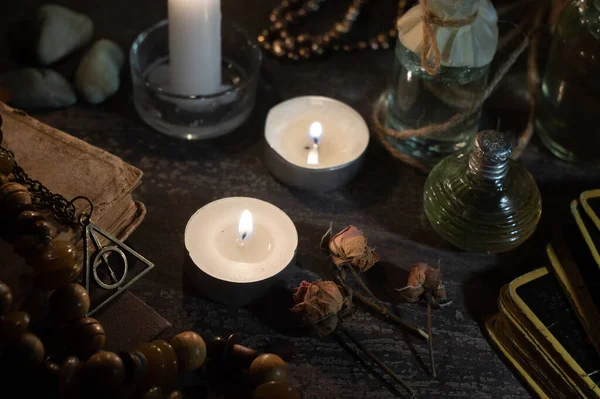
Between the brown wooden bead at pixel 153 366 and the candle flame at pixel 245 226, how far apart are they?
198mm

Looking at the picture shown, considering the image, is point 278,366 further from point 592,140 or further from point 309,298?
point 592,140

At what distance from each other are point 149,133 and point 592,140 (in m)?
0.61

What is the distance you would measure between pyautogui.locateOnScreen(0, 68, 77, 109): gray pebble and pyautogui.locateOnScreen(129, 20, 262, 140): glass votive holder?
0.34 ft

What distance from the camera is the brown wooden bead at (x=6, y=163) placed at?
72 cm

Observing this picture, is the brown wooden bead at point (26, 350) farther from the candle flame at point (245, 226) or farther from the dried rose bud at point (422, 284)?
the dried rose bud at point (422, 284)

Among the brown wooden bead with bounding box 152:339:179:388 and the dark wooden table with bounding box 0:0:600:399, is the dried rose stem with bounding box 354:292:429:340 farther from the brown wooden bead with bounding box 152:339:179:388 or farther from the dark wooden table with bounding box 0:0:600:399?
the brown wooden bead with bounding box 152:339:179:388

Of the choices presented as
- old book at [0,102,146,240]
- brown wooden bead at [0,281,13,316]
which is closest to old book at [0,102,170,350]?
old book at [0,102,146,240]

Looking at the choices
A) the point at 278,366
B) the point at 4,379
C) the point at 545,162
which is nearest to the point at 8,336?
the point at 4,379

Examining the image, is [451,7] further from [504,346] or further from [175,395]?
[175,395]

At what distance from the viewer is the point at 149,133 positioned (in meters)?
0.96

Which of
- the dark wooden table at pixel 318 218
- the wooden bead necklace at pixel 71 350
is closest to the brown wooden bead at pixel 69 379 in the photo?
the wooden bead necklace at pixel 71 350

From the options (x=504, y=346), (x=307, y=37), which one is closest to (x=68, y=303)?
(x=504, y=346)

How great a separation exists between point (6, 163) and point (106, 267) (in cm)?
16

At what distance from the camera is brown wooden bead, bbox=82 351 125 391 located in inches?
23.8
